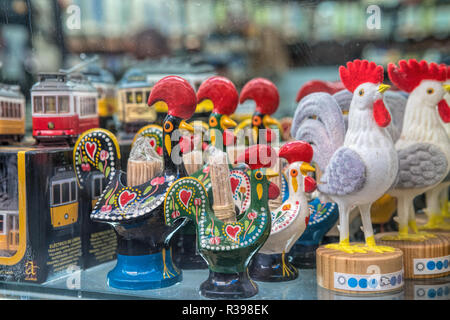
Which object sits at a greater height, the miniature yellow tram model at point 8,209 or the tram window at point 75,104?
the tram window at point 75,104

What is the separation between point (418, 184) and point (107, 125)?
1092 millimetres

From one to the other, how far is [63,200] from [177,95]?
1.65 feet

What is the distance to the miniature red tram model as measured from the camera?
1768 millimetres

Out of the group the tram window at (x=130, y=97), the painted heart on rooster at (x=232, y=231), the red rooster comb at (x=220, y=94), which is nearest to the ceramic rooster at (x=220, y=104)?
the red rooster comb at (x=220, y=94)

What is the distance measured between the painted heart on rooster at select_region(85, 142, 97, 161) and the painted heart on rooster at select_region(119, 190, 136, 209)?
16cm

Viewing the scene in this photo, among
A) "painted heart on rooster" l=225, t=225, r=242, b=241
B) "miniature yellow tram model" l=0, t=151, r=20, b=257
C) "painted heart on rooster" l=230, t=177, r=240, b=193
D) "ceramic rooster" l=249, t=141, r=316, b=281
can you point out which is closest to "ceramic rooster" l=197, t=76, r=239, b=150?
"painted heart on rooster" l=230, t=177, r=240, b=193

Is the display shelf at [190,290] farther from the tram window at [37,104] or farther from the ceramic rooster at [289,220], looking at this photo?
the tram window at [37,104]

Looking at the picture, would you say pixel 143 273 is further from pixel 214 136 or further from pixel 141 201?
pixel 214 136

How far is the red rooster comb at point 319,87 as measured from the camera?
1966mm

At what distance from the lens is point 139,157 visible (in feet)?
5.24

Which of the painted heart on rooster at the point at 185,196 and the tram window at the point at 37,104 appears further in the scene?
the tram window at the point at 37,104

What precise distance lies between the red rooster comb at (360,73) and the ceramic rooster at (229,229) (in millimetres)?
318

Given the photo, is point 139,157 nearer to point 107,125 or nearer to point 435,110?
point 107,125
